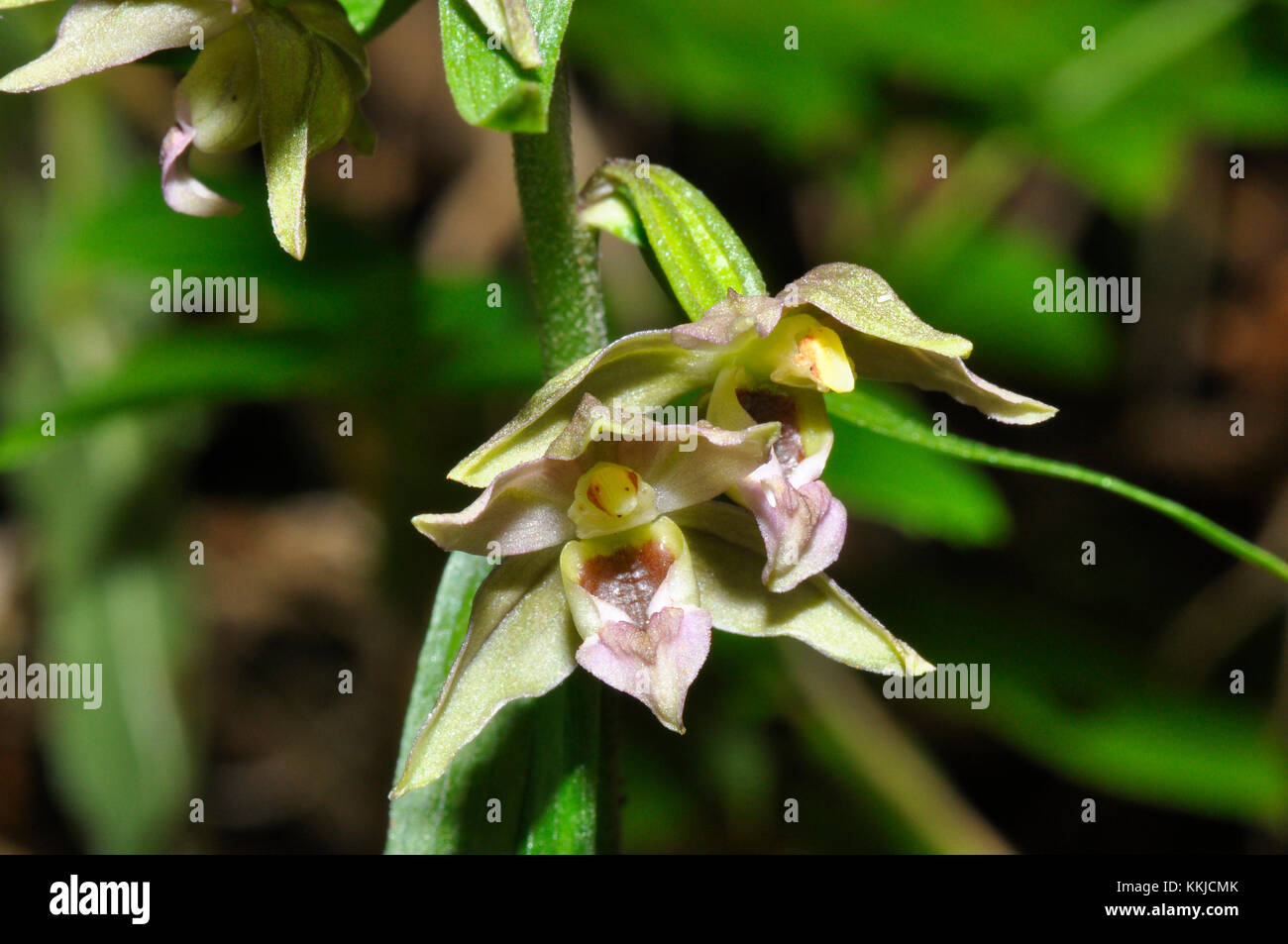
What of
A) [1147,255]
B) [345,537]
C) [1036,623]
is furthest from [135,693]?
[1147,255]

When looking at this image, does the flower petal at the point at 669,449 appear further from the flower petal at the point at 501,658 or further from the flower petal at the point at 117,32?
the flower petal at the point at 117,32

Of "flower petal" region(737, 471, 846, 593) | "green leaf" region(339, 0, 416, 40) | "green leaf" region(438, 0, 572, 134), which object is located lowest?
"flower petal" region(737, 471, 846, 593)

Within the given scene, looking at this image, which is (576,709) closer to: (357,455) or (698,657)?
(698,657)

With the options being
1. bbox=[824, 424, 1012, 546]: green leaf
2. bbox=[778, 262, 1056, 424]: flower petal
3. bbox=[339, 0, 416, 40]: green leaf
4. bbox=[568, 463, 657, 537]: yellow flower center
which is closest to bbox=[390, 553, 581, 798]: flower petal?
bbox=[568, 463, 657, 537]: yellow flower center

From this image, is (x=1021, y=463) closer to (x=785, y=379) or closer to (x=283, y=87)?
(x=785, y=379)

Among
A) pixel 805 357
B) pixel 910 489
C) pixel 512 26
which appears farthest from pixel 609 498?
pixel 910 489

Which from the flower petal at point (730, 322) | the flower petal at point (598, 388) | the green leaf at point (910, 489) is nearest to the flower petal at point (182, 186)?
the flower petal at point (598, 388)

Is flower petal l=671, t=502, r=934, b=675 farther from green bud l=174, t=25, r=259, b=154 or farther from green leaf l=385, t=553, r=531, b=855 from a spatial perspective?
green bud l=174, t=25, r=259, b=154
